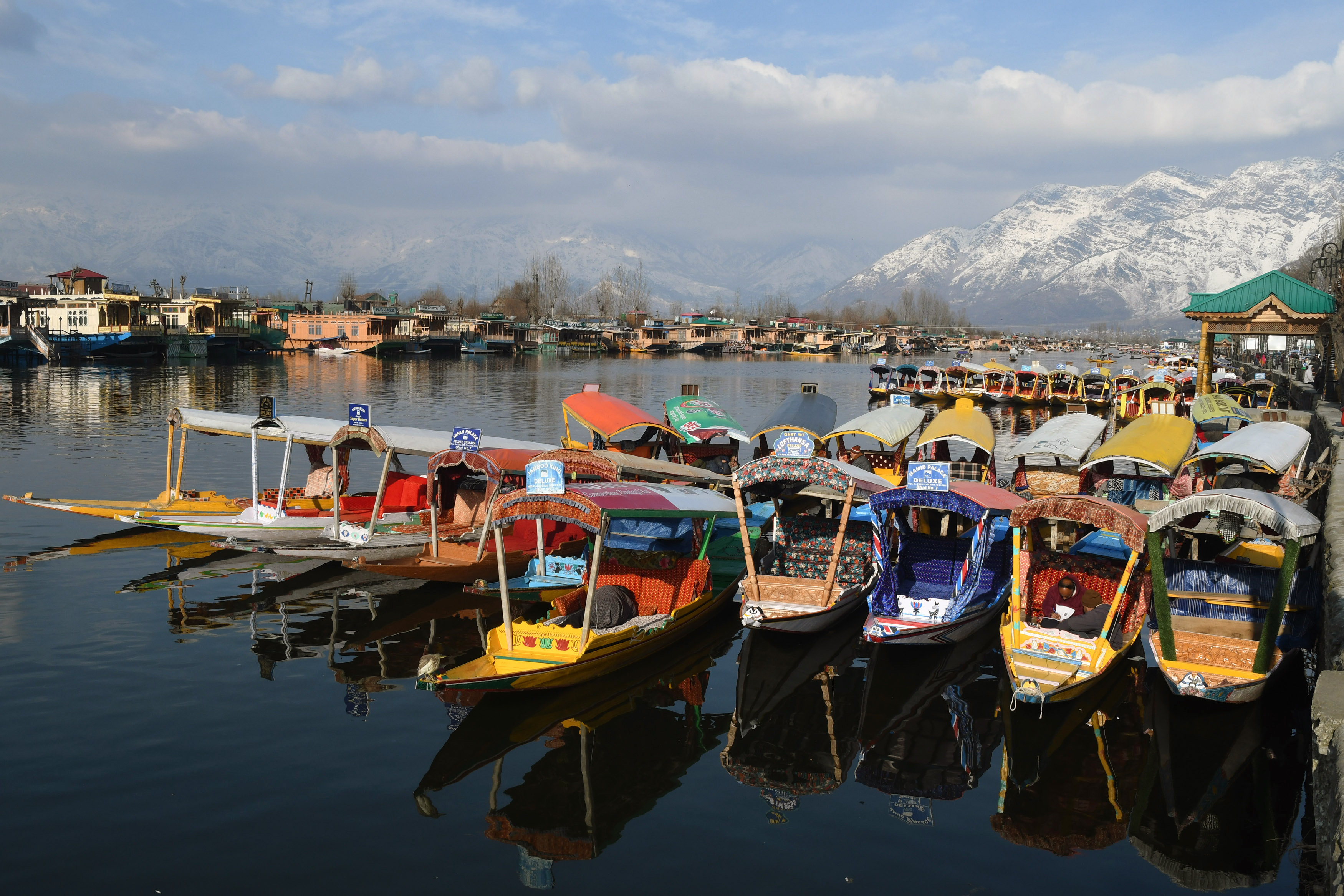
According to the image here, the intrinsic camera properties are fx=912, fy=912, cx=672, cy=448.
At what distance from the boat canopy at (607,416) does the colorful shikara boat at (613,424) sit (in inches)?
0.5

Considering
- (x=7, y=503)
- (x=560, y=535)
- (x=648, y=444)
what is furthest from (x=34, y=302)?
(x=560, y=535)

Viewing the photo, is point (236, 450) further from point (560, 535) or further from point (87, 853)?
point (87, 853)

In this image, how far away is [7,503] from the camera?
26516 mm

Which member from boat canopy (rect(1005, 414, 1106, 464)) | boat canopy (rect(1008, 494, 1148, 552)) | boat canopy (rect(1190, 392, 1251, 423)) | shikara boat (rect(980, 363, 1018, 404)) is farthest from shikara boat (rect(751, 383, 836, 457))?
shikara boat (rect(980, 363, 1018, 404))

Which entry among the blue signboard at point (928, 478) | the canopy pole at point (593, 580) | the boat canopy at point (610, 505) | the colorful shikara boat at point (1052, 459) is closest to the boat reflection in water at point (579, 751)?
the canopy pole at point (593, 580)

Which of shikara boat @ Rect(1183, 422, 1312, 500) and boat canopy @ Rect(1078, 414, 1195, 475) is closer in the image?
shikara boat @ Rect(1183, 422, 1312, 500)

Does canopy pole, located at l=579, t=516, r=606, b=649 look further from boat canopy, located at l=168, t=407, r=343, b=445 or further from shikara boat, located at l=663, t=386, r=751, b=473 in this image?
shikara boat, located at l=663, t=386, r=751, b=473

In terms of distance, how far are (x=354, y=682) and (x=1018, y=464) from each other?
21.4 metres

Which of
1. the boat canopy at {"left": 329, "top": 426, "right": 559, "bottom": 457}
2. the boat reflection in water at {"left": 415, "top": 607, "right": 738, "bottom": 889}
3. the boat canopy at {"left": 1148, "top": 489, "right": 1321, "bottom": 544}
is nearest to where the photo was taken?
the boat reflection in water at {"left": 415, "top": 607, "right": 738, "bottom": 889}

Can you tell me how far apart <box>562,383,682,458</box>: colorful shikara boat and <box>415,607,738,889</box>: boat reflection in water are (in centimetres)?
1268

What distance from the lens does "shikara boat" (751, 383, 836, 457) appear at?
29484 millimetres

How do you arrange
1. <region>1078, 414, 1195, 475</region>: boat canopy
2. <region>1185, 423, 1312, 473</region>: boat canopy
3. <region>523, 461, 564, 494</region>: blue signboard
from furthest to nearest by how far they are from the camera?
1. <region>1078, 414, 1195, 475</region>: boat canopy
2. <region>1185, 423, 1312, 473</region>: boat canopy
3. <region>523, 461, 564, 494</region>: blue signboard

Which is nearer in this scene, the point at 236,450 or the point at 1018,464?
the point at 1018,464

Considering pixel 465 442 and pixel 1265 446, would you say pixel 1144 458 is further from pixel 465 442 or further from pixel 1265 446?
pixel 465 442
